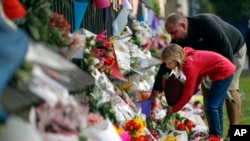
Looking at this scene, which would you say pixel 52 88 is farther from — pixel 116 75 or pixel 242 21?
pixel 242 21

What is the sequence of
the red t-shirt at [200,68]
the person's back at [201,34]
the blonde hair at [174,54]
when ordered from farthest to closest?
the person's back at [201,34] < the red t-shirt at [200,68] < the blonde hair at [174,54]

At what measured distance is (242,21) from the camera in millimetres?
49938

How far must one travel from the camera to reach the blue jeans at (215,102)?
8328mm

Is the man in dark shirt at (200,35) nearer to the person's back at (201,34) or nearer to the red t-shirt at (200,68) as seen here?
the person's back at (201,34)

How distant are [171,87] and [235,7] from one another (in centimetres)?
4204

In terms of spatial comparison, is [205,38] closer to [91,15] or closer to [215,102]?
[215,102]

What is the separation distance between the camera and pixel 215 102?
27.5 feet

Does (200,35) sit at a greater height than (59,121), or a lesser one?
lesser

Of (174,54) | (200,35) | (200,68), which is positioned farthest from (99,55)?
(200,35)

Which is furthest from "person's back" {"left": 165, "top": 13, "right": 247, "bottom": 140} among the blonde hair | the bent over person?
the blonde hair

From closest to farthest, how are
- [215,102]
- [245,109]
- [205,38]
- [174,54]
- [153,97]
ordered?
[174,54], [215,102], [153,97], [205,38], [245,109]

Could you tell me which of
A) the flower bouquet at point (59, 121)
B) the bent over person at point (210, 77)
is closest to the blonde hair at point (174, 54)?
the bent over person at point (210, 77)

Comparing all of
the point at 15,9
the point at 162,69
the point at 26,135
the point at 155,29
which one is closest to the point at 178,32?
the point at 162,69

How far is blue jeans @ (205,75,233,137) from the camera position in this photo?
27.3ft
